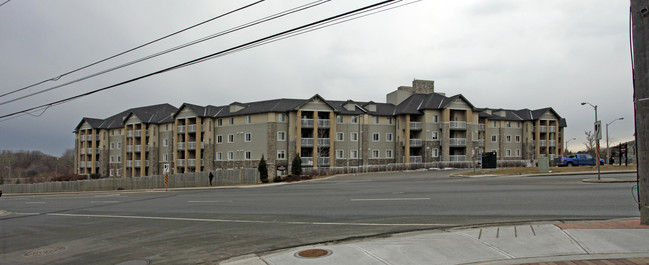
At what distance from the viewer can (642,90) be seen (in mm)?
7066

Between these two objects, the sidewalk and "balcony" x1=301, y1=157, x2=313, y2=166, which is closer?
the sidewalk

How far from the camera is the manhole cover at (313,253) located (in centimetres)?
662

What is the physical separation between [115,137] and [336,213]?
69.1 m

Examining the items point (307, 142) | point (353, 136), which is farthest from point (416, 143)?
point (307, 142)

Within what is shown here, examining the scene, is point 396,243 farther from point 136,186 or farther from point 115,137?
point 115,137

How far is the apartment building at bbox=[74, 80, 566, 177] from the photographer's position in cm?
5022

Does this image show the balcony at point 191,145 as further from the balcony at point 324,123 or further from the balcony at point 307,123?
the balcony at point 324,123

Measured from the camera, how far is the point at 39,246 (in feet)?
32.5

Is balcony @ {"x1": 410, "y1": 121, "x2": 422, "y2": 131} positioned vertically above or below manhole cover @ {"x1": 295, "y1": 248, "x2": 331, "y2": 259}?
above

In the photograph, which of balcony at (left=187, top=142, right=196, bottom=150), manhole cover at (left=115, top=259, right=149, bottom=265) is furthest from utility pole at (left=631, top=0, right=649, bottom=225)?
balcony at (left=187, top=142, right=196, bottom=150)

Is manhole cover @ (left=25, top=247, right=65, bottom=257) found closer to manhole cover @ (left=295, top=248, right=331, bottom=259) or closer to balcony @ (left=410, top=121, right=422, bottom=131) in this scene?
manhole cover @ (left=295, top=248, right=331, bottom=259)

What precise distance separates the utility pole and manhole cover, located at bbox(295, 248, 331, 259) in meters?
5.98

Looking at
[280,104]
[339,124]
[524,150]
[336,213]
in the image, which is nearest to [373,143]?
[339,124]

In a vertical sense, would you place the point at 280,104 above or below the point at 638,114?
above
